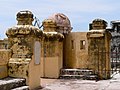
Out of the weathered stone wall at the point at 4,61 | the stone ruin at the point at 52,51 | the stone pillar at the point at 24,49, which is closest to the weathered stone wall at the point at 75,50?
the stone ruin at the point at 52,51

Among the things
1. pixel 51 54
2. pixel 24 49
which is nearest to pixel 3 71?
pixel 24 49

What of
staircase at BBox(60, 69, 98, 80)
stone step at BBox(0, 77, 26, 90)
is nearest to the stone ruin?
staircase at BBox(60, 69, 98, 80)

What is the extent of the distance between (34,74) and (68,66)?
6836mm

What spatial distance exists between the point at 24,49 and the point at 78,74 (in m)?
5.65

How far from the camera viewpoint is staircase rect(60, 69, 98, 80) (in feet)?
51.1

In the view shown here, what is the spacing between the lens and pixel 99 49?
1592cm

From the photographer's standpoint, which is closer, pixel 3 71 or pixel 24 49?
pixel 3 71

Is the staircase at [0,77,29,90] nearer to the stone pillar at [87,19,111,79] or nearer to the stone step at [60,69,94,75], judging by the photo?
the stone step at [60,69,94,75]

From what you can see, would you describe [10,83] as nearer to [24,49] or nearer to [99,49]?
[24,49]

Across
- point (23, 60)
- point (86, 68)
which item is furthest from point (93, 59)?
point (23, 60)

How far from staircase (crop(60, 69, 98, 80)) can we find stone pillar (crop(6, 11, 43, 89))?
434 cm

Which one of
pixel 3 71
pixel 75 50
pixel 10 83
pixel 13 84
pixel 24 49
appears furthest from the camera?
pixel 75 50

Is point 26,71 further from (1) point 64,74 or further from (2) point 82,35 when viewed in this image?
(2) point 82,35

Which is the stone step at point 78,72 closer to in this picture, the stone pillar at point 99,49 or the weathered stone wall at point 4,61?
the stone pillar at point 99,49
